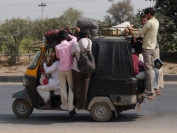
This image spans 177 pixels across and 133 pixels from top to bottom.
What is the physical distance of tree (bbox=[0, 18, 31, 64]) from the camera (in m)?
23.0

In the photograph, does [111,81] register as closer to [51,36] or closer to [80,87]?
[80,87]

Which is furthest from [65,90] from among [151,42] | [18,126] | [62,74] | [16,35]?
[16,35]

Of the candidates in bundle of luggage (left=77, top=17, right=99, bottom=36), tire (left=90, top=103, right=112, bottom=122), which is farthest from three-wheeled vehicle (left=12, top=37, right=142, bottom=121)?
bundle of luggage (left=77, top=17, right=99, bottom=36)

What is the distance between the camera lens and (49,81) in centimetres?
1064

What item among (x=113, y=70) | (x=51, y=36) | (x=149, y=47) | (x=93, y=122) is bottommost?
(x=93, y=122)

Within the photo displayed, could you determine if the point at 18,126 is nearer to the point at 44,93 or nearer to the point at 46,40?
the point at 44,93

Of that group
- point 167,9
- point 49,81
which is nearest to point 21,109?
A: point 49,81

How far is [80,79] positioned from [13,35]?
13.8m

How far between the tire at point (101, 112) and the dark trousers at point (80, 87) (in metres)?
0.29

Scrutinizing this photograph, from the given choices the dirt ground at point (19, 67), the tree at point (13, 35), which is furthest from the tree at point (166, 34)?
the tree at point (13, 35)

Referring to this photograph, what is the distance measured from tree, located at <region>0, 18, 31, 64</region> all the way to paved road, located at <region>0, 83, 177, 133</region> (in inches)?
393

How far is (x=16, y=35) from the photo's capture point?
23.6m

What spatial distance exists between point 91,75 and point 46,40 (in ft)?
4.16

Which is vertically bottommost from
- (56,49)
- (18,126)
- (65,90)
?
(18,126)
